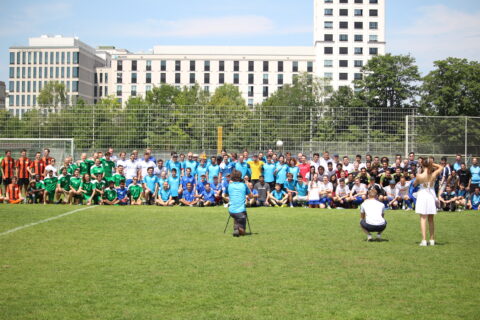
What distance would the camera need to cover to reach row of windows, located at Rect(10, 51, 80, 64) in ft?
376

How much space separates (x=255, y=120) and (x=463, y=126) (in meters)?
9.25

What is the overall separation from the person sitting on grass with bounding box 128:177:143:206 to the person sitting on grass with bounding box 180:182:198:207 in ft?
5.24

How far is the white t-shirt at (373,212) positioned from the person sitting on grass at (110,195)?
35.4ft

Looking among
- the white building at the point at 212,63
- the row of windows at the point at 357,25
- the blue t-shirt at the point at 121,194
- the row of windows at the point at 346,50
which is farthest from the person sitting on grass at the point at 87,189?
the row of windows at the point at 357,25

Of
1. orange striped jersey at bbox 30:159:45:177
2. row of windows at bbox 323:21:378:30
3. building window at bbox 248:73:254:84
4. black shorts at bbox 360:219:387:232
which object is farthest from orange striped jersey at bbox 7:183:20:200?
building window at bbox 248:73:254:84

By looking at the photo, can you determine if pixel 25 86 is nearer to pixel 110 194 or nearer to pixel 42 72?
pixel 42 72

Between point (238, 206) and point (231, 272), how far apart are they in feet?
14.0

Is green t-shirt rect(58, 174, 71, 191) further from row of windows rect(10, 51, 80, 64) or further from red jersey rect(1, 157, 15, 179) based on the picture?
row of windows rect(10, 51, 80, 64)

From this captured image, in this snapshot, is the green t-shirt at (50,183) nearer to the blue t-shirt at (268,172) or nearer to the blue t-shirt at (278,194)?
the blue t-shirt at (268,172)

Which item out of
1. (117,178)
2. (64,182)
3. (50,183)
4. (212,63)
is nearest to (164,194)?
(117,178)

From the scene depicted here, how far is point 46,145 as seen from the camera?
2411 cm

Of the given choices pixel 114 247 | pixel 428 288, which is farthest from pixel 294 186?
pixel 428 288

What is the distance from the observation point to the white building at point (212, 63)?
102m

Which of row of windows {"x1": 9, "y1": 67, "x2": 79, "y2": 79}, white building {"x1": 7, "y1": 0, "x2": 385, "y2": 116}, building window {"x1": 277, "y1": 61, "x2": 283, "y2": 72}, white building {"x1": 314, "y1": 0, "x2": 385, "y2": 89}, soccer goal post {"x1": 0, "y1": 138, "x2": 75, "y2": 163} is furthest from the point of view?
row of windows {"x1": 9, "y1": 67, "x2": 79, "y2": 79}
